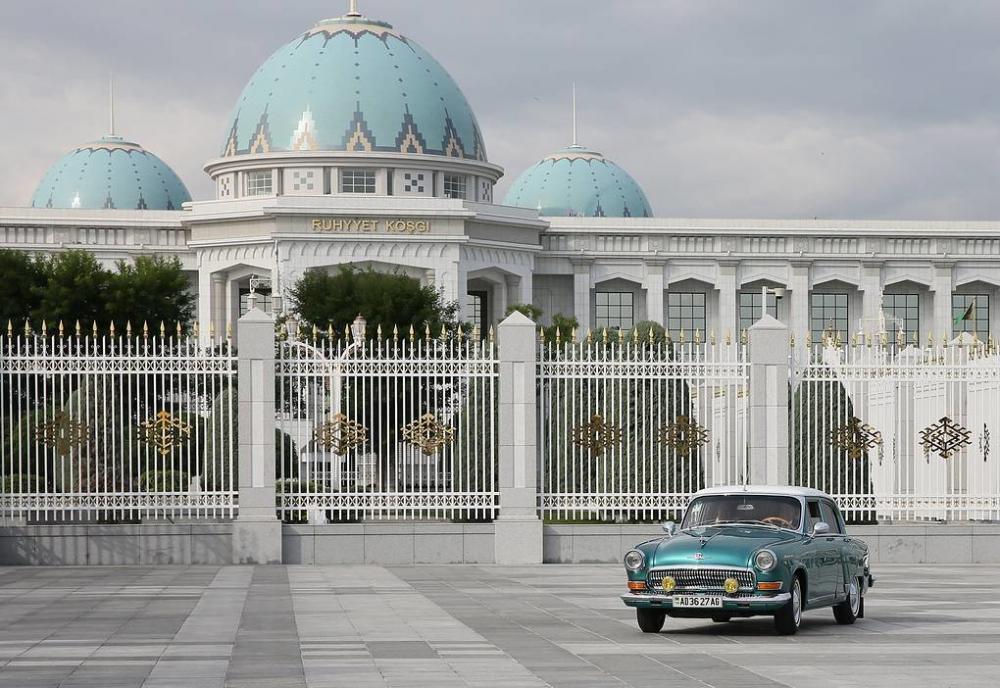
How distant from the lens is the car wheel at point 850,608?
17.7 m

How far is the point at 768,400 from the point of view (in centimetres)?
2716

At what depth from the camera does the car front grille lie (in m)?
16.2

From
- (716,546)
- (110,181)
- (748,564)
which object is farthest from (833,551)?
(110,181)

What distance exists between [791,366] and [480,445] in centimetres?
467

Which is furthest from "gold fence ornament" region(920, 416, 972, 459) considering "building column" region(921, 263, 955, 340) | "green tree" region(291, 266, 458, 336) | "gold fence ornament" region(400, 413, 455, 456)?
"building column" region(921, 263, 955, 340)

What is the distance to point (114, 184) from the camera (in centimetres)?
9769

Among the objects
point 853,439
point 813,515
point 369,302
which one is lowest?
point 813,515

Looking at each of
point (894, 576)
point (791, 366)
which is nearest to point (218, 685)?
point (894, 576)

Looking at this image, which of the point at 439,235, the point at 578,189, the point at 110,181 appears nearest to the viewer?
the point at 439,235

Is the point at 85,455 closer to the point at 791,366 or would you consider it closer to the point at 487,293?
the point at 791,366

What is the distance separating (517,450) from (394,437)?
1.75 metres

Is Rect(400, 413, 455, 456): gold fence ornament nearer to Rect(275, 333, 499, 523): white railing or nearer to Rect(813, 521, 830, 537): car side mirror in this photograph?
Rect(275, 333, 499, 523): white railing

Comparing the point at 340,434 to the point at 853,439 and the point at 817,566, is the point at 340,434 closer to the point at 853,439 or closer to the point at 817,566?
the point at 853,439

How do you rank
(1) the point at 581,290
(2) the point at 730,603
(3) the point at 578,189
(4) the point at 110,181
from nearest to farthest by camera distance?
(2) the point at 730,603 < (1) the point at 581,290 < (4) the point at 110,181 < (3) the point at 578,189
